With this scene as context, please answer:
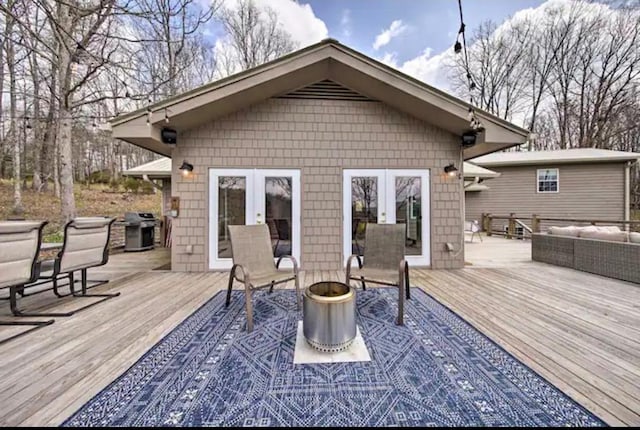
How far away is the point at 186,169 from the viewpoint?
5.12 m

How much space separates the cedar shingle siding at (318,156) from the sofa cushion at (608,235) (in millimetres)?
2427

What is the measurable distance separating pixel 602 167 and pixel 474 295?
12.5 metres

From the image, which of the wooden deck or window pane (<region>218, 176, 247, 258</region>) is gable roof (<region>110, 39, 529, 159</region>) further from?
the wooden deck

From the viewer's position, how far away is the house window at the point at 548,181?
11812 mm

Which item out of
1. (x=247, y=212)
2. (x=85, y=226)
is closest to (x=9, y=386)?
(x=85, y=226)

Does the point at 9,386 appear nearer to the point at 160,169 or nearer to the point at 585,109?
the point at 160,169

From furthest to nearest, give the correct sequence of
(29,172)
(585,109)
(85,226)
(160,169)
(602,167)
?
(585,109)
(29,172)
(602,167)
(160,169)
(85,226)

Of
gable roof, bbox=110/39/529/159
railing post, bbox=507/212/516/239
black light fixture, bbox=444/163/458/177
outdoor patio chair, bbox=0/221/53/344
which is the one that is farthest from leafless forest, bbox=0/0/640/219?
black light fixture, bbox=444/163/458/177

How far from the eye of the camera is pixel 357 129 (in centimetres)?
549

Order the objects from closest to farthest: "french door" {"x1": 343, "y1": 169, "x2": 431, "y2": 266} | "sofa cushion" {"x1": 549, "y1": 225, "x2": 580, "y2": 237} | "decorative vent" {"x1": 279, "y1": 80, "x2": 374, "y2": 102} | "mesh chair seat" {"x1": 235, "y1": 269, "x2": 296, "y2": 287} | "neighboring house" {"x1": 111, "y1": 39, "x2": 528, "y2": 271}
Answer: "mesh chair seat" {"x1": 235, "y1": 269, "x2": 296, "y2": 287} < "neighboring house" {"x1": 111, "y1": 39, "x2": 528, "y2": 271} < "decorative vent" {"x1": 279, "y1": 80, "x2": 374, "y2": 102} < "french door" {"x1": 343, "y1": 169, "x2": 431, "y2": 266} < "sofa cushion" {"x1": 549, "y1": 225, "x2": 580, "y2": 237}

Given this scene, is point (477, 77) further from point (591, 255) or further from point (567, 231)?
point (591, 255)

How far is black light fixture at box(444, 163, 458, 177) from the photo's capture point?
17.7 ft

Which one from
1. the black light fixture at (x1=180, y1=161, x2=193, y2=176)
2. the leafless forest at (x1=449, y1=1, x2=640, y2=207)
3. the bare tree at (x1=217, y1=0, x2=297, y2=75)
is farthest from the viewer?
the leafless forest at (x1=449, y1=1, x2=640, y2=207)

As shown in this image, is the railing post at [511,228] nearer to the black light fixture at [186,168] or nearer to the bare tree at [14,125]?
the black light fixture at [186,168]
